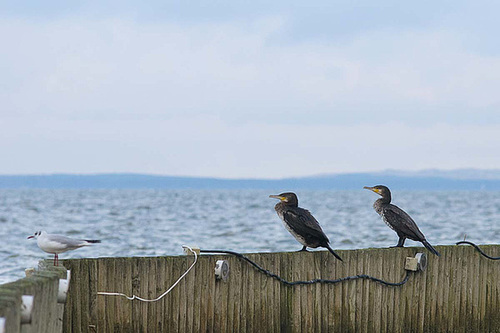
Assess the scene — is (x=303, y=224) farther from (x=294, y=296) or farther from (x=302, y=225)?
(x=294, y=296)

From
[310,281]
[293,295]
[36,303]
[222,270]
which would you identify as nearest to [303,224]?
[310,281]

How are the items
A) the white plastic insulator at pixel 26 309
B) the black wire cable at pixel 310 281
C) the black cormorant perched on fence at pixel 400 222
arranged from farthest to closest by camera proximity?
the black cormorant perched on fence at pixel 400 222 → the black wire cable at pixel 310 281 → the white plastic insulator at pixel 26 309

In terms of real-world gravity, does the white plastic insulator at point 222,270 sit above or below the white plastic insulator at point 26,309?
below

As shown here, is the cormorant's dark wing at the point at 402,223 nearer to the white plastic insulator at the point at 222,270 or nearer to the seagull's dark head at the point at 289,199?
the seagull's dark head at the point at 289,199

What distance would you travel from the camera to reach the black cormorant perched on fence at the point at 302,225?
28.0 feet

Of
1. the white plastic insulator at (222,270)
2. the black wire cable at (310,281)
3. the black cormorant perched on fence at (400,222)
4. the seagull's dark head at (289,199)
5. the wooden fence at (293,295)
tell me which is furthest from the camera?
the black cormorant perched on fence at (400,222)

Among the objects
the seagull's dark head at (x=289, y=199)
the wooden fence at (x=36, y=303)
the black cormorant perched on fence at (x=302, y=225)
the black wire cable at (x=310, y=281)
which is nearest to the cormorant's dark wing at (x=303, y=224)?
the black cormorant perched on fence at (x=302, y=225)

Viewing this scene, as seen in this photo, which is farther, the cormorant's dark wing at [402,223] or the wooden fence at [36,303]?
the cormorant's dark wing at [402,223]

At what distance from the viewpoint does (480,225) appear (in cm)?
5162

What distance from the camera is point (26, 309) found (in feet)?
15.2

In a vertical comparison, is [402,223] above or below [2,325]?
above

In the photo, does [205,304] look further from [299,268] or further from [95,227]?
[95,227]

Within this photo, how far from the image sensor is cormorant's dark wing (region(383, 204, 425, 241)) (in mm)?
9148

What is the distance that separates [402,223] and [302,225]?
133 centimetres
